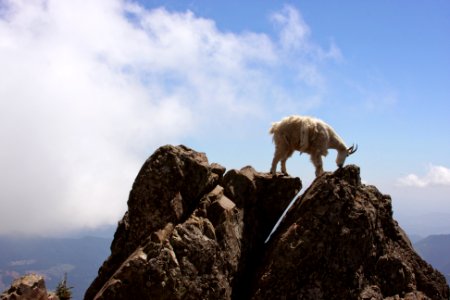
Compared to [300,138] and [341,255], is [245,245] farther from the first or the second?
[300,138]

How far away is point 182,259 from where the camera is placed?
1223 cm

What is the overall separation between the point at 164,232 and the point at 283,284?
13.7 feet

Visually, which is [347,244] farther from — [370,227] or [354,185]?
[354,185]

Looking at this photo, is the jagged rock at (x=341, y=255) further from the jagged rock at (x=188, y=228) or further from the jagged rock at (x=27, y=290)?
the jagged rock at (x=27, y=290)

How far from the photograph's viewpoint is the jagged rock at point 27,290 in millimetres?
12297

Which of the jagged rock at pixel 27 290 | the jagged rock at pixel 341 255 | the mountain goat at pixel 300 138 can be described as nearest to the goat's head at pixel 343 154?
the mountain goat at pixel 300 138

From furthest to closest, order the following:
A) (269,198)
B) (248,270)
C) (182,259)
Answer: (269,198), (248,270), (182,259)

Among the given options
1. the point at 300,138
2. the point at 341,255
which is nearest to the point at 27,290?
the point at 341,255

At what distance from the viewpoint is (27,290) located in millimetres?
12492

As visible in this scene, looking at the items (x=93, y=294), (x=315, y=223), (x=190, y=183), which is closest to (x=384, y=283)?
(x=315, y=223)

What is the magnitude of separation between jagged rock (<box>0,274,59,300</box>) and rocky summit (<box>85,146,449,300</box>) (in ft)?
4.88

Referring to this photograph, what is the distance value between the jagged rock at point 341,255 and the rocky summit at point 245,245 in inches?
1.3

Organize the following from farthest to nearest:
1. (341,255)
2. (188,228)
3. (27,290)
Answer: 1. (341,255)
2. (188,228)
3. (27,290)

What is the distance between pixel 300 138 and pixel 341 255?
7509 mm
